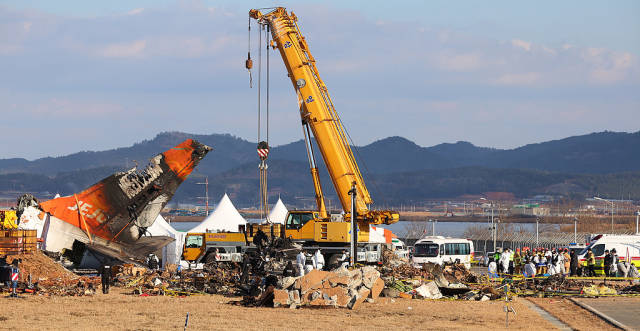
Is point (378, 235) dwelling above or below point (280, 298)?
above

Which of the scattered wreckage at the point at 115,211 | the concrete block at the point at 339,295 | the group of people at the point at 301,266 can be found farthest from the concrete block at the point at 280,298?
the scattered wreckage at the point at 115,211

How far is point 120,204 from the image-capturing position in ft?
159

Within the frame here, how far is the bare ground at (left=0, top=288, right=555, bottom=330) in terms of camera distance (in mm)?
24031

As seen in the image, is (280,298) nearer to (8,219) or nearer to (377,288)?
(377,288)

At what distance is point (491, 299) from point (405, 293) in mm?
3137

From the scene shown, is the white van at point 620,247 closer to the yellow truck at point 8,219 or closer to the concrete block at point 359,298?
the concrete block at point 359,298

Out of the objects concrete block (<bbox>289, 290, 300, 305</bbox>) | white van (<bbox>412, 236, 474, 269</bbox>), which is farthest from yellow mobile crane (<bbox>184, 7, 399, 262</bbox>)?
concrete block (<bbox>289, 290, 300, 305</bbox>)

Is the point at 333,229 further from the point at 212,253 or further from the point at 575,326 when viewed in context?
the point at 575,326

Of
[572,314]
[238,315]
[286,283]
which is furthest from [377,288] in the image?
[572,314]

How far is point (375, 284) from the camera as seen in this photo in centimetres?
3056

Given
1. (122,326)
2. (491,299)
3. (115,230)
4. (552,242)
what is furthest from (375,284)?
(552,242)

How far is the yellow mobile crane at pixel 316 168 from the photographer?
41.9 meters

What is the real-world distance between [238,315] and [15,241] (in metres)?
16.5

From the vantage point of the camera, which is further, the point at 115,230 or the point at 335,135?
the point at 115,230
